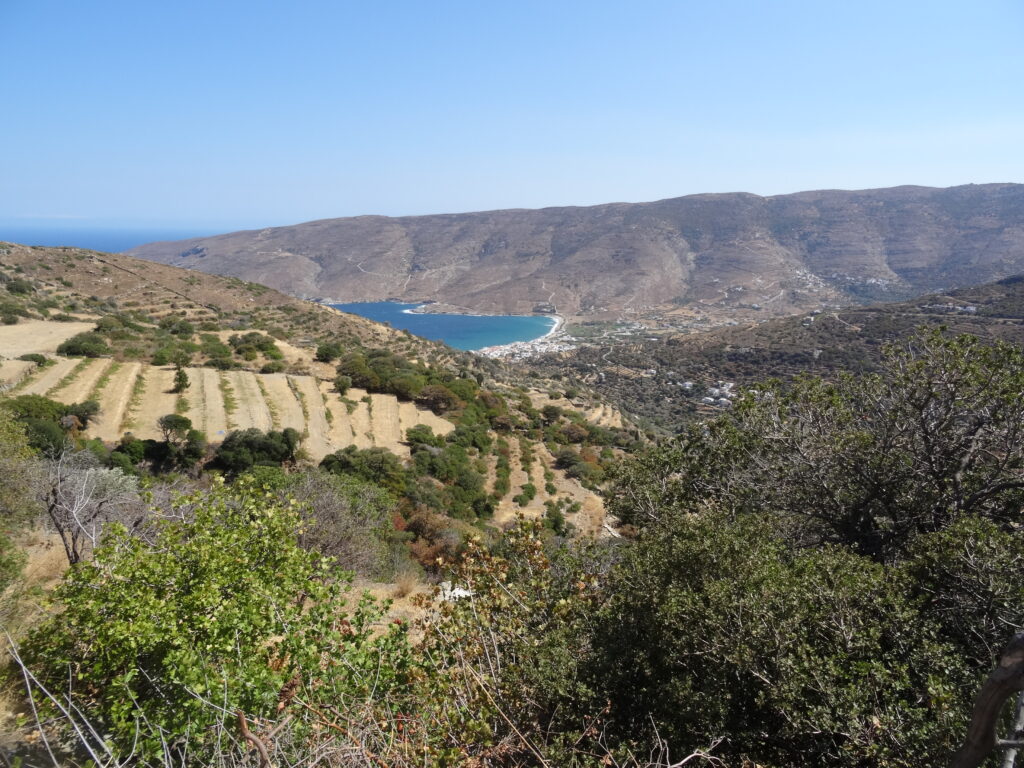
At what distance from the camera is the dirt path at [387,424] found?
2518 cm

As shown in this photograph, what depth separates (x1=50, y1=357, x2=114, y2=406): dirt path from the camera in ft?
68.4

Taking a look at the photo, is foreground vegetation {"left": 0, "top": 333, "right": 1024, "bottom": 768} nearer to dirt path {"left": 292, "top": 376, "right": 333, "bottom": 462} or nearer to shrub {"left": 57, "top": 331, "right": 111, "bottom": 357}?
dirt path {"left": 292, "top": 376, "right": 333, "bottom": 462}

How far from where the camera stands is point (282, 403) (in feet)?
84.6

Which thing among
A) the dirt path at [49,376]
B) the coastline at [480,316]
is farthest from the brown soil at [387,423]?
the coastline at [480,316]

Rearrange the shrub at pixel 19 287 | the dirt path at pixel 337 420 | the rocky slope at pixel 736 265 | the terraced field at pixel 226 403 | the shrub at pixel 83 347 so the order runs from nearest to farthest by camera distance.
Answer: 1. the terraced field at pixel 226 403
2. the dirt path at pixel 337 420
3. the shrub at pixel 83 347
4. the shrub at pixel 19 287
5. the rocky slope at pixel 736 265

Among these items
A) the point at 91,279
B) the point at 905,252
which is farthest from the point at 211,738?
the point at 905,252

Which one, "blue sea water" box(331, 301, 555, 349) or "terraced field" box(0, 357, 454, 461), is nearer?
"terraced field" box(0, 357, 454, 461)

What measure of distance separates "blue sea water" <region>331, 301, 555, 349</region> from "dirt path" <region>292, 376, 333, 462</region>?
83245mm

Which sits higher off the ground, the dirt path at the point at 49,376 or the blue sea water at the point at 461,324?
the dirt path at the point at 49,376

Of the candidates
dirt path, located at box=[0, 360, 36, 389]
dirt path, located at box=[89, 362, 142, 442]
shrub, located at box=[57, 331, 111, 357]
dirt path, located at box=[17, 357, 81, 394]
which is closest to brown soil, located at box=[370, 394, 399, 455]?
dirt path, located at box=[89, 362, 142, 442]

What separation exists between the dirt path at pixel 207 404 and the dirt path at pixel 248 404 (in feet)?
1.93

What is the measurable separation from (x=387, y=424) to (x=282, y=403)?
5346mm

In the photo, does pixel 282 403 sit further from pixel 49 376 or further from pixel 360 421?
pixel 49 376

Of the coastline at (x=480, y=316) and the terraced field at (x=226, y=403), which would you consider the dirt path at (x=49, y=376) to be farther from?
the coastline at (x=480, y=316)
